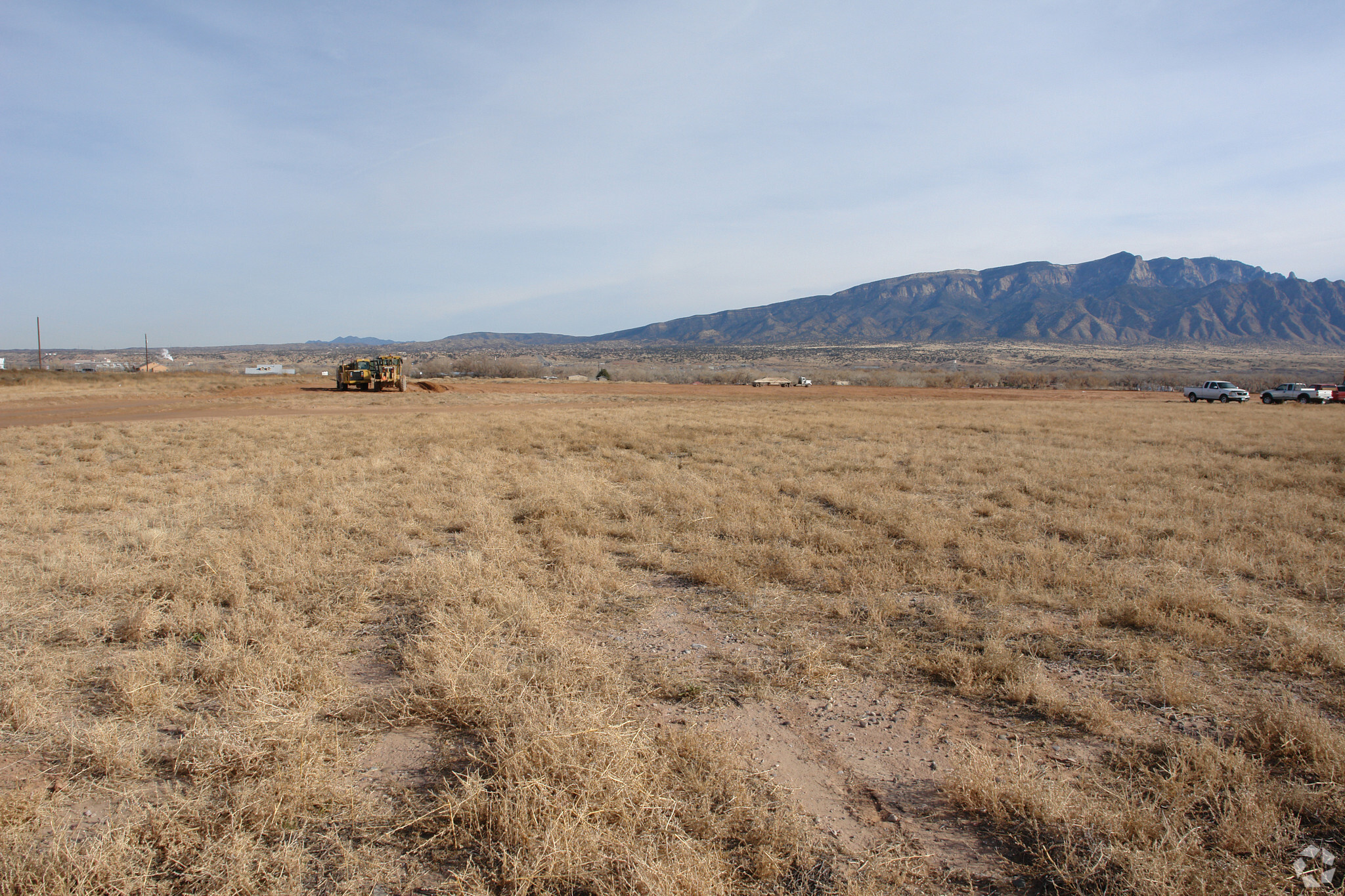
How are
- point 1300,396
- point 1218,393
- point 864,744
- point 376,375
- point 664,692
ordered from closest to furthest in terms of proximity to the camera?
1. point 864,744
2. point 664,692
3. point 1300,396
4. point 1218,393
5. point 376,375

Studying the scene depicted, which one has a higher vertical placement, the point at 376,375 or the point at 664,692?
the point at 376,375

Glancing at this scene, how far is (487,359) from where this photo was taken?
3140 inches

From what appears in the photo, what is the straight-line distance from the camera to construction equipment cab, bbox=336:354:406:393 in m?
46.2

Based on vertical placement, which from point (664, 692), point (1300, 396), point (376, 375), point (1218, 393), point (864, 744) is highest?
point (376, 375)

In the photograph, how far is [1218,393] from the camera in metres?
43.9

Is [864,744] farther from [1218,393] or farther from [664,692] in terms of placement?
[1218,393]

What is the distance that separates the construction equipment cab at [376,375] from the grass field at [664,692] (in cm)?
3647

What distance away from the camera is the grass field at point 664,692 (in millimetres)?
3105

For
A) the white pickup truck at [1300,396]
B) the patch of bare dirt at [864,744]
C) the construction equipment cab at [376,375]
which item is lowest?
the patch of bare dirt at [864,744]

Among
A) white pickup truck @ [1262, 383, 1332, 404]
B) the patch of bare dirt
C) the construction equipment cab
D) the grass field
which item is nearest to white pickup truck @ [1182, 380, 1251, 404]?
white pickup truck @ [1262, 383, 1332, 404]

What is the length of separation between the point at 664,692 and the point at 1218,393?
54.0 meters

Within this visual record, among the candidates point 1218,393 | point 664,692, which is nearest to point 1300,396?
point 1218,393

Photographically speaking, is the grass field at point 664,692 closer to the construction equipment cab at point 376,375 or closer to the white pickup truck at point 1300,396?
the construction equipment cab at point 376,375

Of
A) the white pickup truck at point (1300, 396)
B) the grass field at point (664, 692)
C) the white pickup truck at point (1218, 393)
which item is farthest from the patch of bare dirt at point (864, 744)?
the white pickup truck at point (1300, 396)
